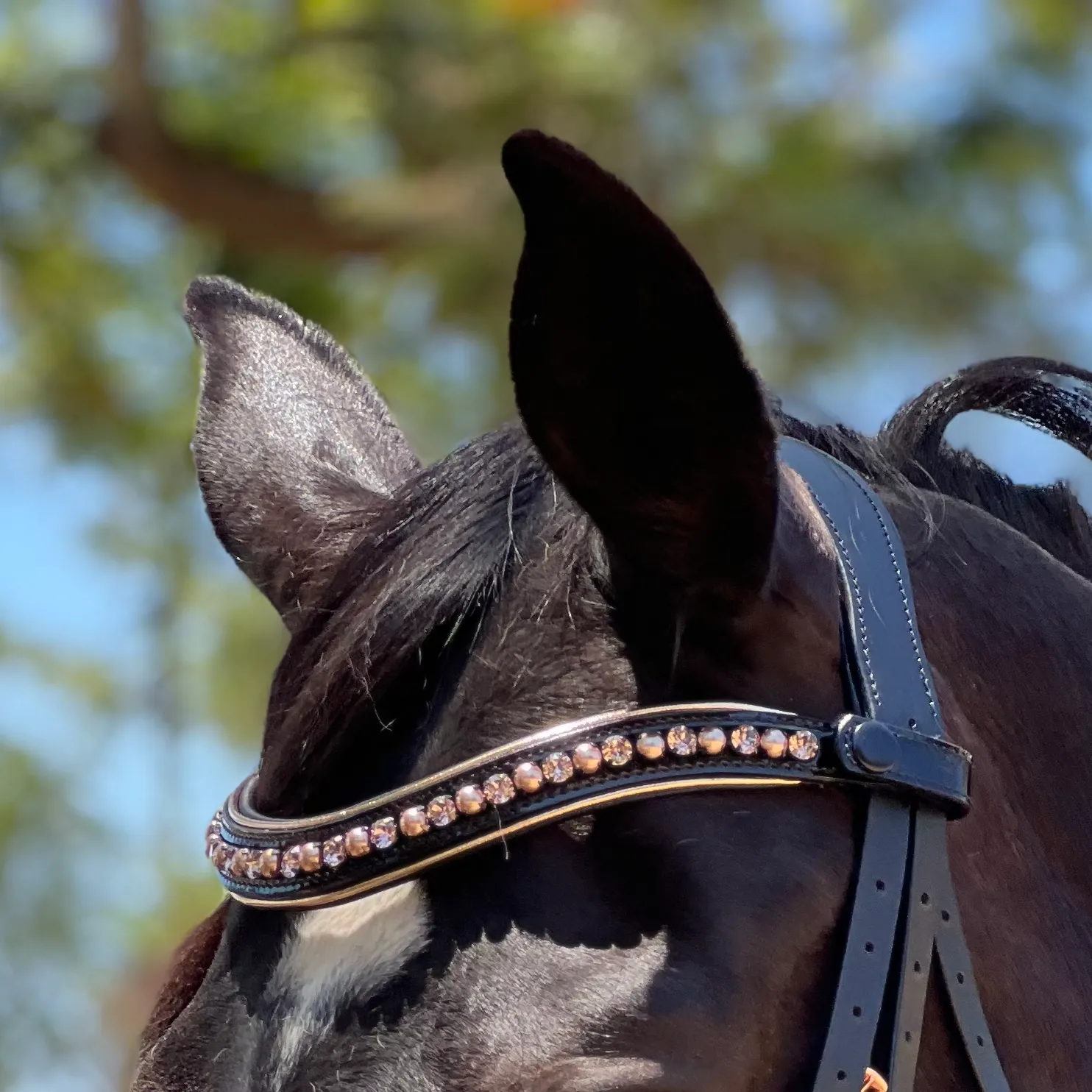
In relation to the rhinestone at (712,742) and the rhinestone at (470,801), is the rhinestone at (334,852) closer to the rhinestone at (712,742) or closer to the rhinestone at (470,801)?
the rhinestone at (470,801)

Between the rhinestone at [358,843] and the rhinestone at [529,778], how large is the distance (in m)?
0.12

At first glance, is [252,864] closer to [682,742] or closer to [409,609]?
[409,609]

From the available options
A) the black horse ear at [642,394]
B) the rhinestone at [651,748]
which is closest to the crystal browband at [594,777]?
the rhinestone at [651,748]

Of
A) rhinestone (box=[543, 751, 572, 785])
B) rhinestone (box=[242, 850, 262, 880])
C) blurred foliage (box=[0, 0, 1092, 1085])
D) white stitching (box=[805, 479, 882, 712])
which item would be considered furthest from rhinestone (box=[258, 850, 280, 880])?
blurred foliage (box=[0, 0, 1092, 1085])

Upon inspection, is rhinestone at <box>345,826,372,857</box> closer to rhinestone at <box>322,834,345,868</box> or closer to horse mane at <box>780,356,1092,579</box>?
rhinestone at <box>322,834,345,868</box>

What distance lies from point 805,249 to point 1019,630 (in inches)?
363

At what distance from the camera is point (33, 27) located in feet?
33.8

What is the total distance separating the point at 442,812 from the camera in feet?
3.43

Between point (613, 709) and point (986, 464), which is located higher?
point (986, 464)

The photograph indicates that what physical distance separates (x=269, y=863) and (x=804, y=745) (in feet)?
1.32

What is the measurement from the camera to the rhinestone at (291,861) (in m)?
1.09

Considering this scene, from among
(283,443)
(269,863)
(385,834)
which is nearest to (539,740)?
(385,834)

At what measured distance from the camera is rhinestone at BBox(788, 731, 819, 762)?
1050 millimetres

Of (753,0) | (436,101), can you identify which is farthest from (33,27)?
(753,0)
